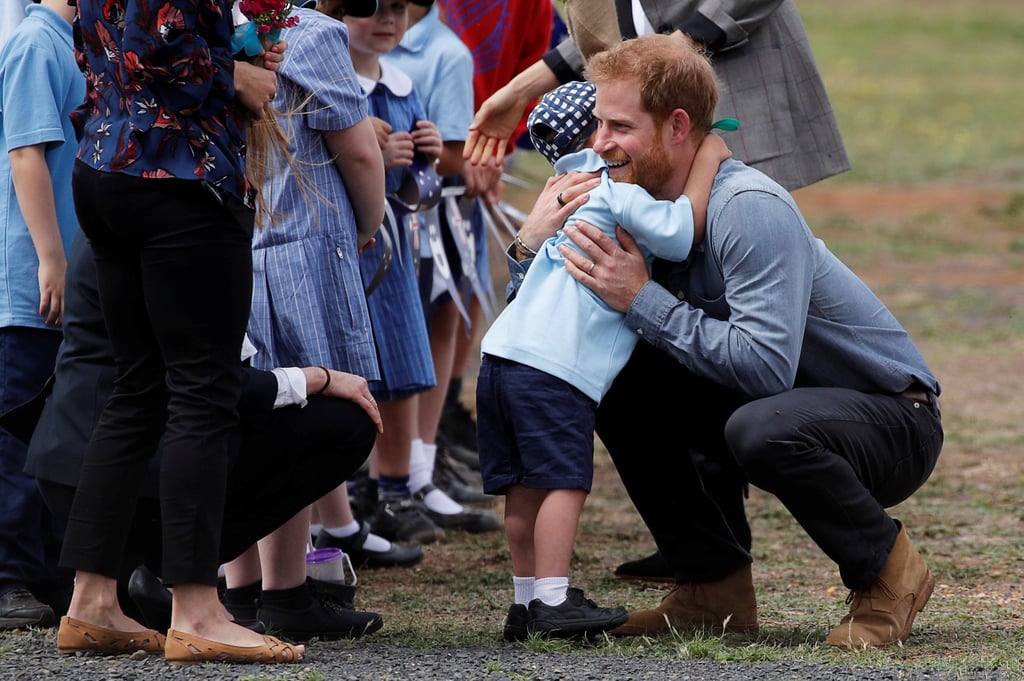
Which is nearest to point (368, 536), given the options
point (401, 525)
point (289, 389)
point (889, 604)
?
point (401, 525)

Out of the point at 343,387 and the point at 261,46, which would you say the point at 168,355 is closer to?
the point at 343,387

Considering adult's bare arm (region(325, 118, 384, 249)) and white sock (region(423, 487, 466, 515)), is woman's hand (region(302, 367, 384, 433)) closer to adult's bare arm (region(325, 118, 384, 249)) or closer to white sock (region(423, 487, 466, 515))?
adult's bare arm (region(325, 118, 384, 249))

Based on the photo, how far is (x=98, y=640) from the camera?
3.47m

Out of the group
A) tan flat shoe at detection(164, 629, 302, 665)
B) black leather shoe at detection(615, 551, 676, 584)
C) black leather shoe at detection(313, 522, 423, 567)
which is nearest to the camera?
tan flat shoe at detection(164, 629, 302, 665)

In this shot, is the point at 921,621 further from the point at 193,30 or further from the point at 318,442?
the point at 193,30

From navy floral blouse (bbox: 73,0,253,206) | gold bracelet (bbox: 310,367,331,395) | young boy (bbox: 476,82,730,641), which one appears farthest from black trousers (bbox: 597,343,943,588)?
navy floral blouse (bbox: 73,0,253,206)

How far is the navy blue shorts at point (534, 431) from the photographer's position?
361cm

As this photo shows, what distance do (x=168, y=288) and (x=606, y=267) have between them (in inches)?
40.9

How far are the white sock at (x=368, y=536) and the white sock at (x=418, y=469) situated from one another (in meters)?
0.48

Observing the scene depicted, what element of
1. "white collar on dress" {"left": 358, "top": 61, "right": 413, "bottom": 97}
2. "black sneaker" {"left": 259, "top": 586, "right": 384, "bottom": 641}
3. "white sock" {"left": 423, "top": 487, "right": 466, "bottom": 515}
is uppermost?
"white collar on dress" {"left": 358, "top": 61, "right": 413, "bottom": 97}

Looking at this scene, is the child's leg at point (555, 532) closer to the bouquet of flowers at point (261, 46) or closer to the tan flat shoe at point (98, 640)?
the tan flat shoe at point (98, 640)

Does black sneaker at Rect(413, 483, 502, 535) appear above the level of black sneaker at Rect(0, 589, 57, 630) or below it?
below

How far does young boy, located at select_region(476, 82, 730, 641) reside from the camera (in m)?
3.61

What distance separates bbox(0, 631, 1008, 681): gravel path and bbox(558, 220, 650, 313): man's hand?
0.85m
